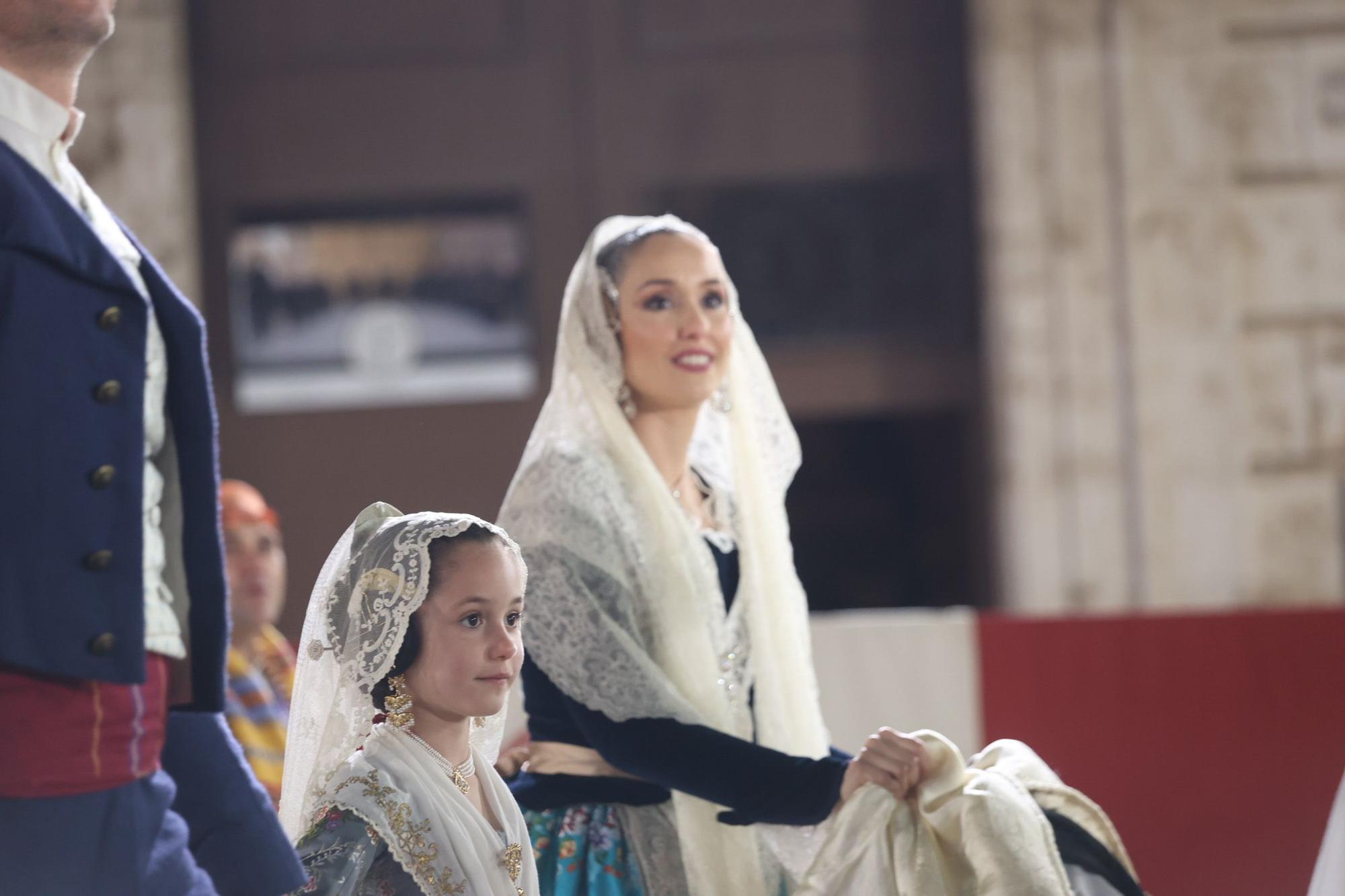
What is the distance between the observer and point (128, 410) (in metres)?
1.44

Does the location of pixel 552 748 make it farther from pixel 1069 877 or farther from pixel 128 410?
pixel 128 410

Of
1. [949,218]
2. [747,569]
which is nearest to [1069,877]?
[747,569]

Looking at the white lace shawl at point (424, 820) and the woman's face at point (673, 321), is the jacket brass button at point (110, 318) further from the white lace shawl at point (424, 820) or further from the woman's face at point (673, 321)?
the woman's face at point (673, 321)

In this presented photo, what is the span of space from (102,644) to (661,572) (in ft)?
3.84

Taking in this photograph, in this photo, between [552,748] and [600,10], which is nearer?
[552,748]

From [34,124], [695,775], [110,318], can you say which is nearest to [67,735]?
[110,318]

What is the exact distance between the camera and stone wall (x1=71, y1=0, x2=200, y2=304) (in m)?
5.37

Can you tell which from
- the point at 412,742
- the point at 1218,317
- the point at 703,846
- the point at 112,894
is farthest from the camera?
the point at 1218,317

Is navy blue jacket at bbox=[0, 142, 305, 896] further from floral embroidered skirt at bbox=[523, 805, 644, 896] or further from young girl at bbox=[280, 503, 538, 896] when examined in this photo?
floral embroidered skirt at bbox=[523, 805, 644, 896]

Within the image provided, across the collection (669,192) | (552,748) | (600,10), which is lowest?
(552,748)

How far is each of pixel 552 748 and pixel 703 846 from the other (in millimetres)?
254

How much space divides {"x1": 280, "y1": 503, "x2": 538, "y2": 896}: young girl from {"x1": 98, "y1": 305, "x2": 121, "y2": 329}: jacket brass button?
1.97 ft

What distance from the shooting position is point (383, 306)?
575 cm

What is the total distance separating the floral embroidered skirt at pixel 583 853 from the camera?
92.4 inches
